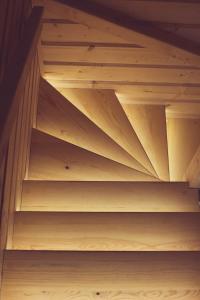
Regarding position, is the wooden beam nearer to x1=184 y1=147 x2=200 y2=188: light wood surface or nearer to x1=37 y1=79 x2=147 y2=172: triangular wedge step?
x1=184 y1=147 x2=200 y2=188: light wood surface

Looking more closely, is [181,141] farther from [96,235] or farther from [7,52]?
[7,52]

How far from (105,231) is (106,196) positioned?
29 cm

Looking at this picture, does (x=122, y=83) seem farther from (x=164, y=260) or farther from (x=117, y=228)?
(x=164, y=260)

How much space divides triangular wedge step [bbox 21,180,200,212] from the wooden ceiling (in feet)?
3.19

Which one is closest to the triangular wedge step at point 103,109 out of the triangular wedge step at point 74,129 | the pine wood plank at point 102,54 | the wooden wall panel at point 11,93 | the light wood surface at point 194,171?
the triangular wedge step at point 74,129

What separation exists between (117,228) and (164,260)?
0.99 feet

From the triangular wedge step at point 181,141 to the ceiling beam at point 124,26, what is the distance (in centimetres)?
140

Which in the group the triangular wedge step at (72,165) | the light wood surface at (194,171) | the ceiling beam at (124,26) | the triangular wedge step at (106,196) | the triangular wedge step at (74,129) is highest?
the ceiling beam at (124,26)

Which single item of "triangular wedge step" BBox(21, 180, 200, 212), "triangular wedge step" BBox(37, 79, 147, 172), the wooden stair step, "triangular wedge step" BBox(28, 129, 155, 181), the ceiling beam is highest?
the ceiling beam

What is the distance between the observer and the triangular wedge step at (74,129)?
3.01m

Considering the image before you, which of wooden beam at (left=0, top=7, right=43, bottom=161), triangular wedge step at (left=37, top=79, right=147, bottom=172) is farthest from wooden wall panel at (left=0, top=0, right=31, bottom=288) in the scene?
triangular wedge step at (left=37, top=79, right=147, bottom=172)

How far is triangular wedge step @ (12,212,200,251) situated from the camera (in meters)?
1.93

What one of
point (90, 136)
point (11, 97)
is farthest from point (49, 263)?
point (90, 136)

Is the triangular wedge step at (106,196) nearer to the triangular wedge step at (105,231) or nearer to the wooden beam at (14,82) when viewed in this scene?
the triangular wedge step at (105,231)
